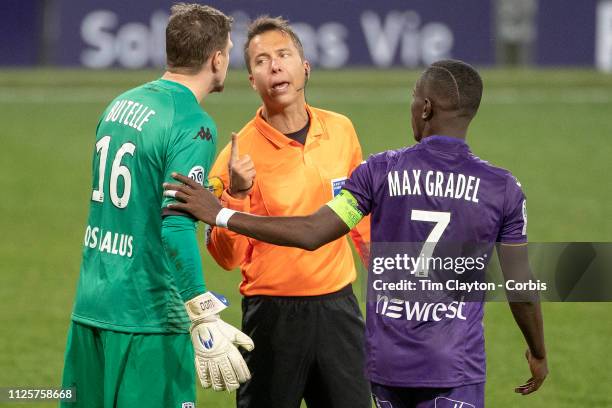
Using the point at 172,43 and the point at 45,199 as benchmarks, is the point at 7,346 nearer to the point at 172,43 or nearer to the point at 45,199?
the point at 172,43

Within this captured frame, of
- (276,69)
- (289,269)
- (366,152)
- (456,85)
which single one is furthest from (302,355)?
(366,152)

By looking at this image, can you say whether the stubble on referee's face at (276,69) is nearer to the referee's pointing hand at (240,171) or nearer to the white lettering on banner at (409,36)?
the referee's pointing hand at (240,171)

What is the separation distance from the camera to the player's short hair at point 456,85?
14.6 feet

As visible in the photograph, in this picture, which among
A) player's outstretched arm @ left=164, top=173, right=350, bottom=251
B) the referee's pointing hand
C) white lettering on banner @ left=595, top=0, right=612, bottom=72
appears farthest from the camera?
white lettering on banner @ left=595, top=0, right=612, bottom=72

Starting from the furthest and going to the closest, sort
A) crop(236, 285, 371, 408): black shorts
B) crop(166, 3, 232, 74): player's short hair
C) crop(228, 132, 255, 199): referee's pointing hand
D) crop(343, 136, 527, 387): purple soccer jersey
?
crop(236, 285, 371, 408): black shorts → crop(228, 132, 255, 199): referee's pointing hand → crop(166, 3, 232, 74): player's short hair → crop(343, 136, 527, 387): purple soccer jersey

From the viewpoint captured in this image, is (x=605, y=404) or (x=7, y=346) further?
(x=7, y=346)

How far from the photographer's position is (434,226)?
4316 mm

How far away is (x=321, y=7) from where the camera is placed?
25.6 m

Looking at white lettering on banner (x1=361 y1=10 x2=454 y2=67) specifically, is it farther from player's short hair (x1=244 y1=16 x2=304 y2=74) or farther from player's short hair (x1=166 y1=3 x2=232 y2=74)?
player's short hair (x1=166 y1=3 x2=232 y2=74)

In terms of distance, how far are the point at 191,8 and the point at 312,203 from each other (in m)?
1.12

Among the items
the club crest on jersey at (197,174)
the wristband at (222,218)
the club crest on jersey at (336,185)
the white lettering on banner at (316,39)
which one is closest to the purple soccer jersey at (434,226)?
the wristband at (222,218)

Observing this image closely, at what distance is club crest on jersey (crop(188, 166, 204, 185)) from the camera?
4.48 metres

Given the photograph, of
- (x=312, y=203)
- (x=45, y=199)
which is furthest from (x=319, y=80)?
(x=312, y=203)

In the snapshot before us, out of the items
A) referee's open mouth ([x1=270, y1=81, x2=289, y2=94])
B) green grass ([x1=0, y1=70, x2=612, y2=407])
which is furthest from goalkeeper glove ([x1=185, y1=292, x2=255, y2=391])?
green grass ([x1=0, y1=70, x2=612, y2=407])
